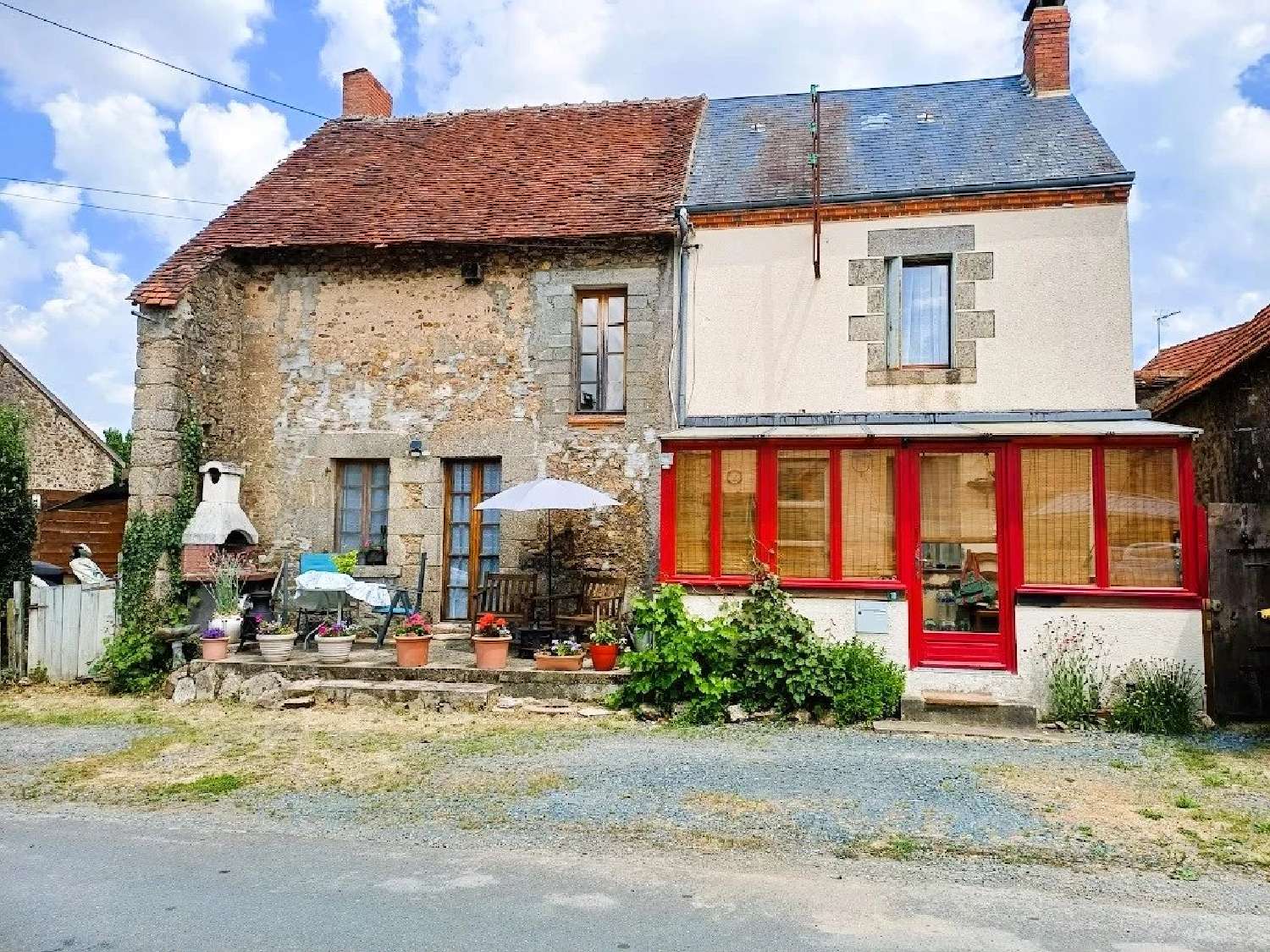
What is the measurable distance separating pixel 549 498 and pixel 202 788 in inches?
167

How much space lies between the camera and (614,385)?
10602mm

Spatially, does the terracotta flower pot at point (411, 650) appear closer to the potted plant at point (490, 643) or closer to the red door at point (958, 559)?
the potted plant at point (490, 643)

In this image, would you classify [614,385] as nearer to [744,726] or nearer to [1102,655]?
[744,726]

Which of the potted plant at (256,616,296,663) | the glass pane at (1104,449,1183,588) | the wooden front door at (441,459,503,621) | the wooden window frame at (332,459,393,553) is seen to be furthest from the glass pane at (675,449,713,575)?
the wooden window frame at (332,459,393,553)

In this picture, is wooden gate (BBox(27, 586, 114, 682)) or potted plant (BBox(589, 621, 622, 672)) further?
wooden gate (BBox(27, 586, 114, 682))

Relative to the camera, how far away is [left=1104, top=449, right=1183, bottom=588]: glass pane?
769cm

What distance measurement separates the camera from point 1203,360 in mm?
12711

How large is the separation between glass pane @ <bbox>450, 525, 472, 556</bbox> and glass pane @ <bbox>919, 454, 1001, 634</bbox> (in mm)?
5387

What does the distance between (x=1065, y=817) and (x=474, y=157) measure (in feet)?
35.3

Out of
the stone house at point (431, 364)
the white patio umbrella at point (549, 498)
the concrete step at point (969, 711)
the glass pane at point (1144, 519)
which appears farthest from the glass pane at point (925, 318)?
the concrete step at point (969, 711)

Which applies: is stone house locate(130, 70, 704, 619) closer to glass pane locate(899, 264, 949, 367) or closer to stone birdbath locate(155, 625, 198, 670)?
stone birdbath locate(155, 625, 198, 670)

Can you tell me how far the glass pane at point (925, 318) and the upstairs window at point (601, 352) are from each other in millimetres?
3228

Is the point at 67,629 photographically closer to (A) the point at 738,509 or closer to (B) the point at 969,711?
(A) the point at 738,509

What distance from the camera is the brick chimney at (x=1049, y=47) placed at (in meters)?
11.2
